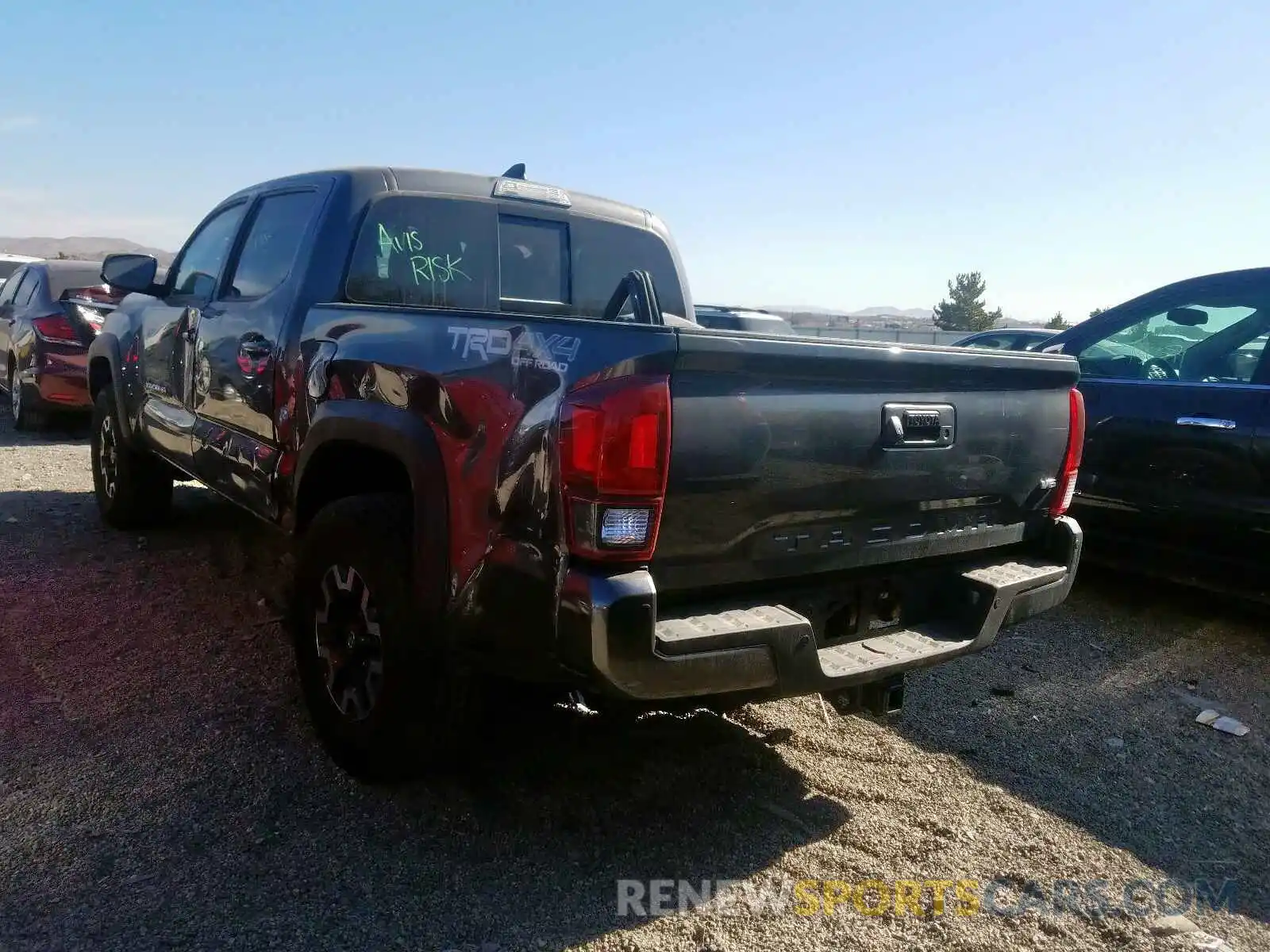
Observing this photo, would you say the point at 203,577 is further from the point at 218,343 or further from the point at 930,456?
the point at 930,456

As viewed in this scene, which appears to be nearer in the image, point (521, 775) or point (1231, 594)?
point (521, 775)

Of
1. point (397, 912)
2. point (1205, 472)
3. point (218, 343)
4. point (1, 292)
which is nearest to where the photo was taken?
point (397, 912)

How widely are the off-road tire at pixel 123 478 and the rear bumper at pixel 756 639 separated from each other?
4.08 metres

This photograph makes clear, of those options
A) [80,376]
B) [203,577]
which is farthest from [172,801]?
[80,376]

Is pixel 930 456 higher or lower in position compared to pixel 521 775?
higher

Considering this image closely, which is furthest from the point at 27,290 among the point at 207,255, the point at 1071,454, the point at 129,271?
the point at 1071,454

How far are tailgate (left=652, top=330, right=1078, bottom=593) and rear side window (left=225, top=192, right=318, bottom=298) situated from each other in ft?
6.82

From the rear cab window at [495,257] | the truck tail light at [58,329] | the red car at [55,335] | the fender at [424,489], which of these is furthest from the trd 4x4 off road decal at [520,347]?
the truck tail light at [58,329]

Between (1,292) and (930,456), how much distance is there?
11.5 metres

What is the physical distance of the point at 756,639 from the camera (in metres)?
2.39

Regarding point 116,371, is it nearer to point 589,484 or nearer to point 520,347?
point 520,347

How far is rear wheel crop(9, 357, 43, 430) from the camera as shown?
30.9 ft

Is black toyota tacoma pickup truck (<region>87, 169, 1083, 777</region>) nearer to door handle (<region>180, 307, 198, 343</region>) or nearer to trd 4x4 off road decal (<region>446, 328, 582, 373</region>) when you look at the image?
trd 4x4 off road decal (<region>446, 328, 582, 373</region>)

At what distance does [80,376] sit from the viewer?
8898 millimetres
